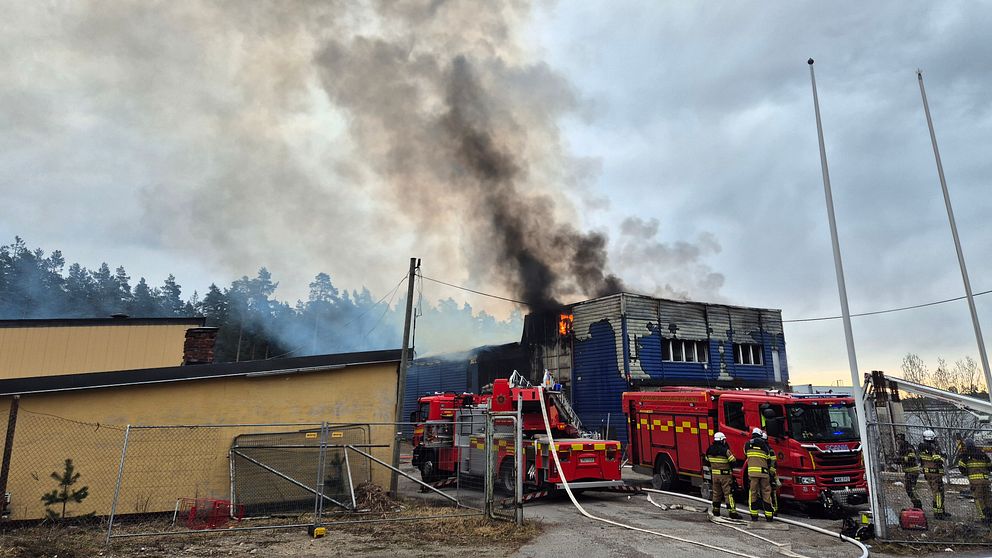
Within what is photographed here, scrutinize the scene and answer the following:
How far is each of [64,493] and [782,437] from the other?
44.4ft

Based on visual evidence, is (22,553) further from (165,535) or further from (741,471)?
(741,471)

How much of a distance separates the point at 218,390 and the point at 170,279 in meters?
78.0

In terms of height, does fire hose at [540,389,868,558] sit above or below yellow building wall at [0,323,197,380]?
below

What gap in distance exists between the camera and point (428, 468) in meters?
16.5

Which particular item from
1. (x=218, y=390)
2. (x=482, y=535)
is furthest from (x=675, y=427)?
(x=218, y=390)

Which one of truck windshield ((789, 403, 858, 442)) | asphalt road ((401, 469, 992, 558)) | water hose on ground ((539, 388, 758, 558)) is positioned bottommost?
asphalt road ((401, 469, 992, 558))

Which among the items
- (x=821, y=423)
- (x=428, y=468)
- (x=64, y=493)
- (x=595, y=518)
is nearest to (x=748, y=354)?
(x=821, y=423)

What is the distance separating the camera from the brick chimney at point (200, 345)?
15.0m

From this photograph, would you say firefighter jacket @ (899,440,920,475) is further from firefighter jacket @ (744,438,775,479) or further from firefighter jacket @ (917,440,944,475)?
firefighter jacket @ (744,438,775,479)

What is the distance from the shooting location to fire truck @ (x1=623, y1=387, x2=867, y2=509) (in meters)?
11.3

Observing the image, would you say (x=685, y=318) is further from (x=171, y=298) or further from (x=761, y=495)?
(x=171, y=298)

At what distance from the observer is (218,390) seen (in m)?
11.8

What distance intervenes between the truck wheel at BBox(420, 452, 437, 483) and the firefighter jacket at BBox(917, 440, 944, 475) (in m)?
11.6

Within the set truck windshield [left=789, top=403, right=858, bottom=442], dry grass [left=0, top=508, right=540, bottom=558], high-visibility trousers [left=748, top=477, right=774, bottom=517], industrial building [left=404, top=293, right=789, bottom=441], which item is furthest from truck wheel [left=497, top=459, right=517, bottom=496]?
industrial building [left=404, top=293, right=789, bottom=441]
